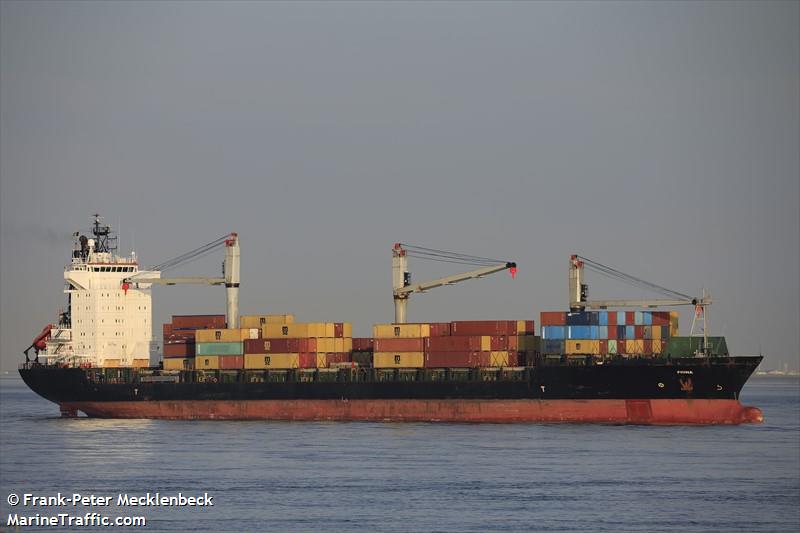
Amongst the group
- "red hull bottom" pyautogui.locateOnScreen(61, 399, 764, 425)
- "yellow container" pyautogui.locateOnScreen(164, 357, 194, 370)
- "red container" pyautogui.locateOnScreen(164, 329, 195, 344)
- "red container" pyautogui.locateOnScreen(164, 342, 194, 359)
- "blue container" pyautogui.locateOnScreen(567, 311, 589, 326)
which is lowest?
"red hull bottom" pyautogui.locateOnScreen(61, 399, 764, 425)

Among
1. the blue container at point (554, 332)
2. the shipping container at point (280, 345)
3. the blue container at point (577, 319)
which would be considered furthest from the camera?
the shipping container at point (280, 345)

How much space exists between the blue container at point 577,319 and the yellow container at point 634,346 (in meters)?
2.55

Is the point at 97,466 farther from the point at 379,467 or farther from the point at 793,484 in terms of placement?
the point at 793,484

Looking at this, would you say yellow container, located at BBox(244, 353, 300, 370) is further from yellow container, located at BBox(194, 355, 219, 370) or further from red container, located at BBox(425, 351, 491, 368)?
red container, located at BBox(425, 351, 491, 368)

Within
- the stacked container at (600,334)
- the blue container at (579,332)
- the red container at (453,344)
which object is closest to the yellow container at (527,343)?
the stacked container at (600,334)

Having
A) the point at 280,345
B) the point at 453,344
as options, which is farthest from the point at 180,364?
the point at 453,344

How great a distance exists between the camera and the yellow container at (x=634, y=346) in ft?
244

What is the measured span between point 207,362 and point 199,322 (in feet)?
14.2

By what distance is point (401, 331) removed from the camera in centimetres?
7825

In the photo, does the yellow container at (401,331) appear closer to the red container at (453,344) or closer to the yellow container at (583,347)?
the red container at (453,344)

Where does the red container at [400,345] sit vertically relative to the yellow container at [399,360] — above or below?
above

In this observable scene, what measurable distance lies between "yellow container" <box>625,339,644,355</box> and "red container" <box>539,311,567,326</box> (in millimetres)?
3665

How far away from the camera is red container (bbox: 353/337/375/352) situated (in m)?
82.4

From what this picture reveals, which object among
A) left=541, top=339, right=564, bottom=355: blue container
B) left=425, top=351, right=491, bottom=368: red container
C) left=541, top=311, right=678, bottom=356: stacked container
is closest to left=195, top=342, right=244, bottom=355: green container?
left=425, top=351, right=491, bottom=368: red container
